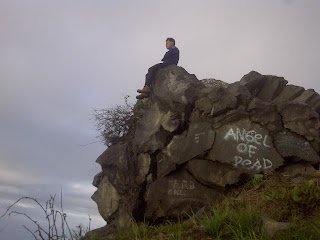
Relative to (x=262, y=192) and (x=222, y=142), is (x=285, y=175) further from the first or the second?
(x=222, y=142)

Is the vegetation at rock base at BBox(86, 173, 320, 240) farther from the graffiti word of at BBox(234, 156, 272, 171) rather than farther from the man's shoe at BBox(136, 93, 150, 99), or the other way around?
the man's shoe at BBox(136, 93, 150, 99)

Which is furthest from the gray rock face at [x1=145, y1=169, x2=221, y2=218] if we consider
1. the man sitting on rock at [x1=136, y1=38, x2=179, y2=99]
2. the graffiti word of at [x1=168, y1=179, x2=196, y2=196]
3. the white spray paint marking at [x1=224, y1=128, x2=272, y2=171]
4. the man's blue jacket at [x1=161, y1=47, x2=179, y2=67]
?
the man's blue jacket at [x1=161, y1=47, x2=179, y2=67]

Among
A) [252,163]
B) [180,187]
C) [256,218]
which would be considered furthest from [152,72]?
[256,218]

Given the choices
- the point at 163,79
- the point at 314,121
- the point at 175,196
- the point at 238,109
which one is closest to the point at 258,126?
the point at 238,109

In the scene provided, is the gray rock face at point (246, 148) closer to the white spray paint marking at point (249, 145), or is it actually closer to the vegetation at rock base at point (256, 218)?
the white spray paint marking at point (249, 145)

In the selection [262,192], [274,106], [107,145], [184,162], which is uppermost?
[107,145]

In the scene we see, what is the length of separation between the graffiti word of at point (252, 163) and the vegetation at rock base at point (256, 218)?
54cm

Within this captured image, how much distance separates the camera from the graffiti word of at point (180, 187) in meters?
7.50

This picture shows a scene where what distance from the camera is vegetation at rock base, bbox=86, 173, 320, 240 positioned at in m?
3.89

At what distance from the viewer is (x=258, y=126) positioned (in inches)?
300

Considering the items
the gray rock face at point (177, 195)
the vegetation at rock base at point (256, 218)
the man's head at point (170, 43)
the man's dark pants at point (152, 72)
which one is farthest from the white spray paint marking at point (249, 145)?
the man's head at point (170, 43)

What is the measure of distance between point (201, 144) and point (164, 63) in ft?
11.6

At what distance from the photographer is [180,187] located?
24.9 feet

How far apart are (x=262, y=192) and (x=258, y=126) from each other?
1.96m
